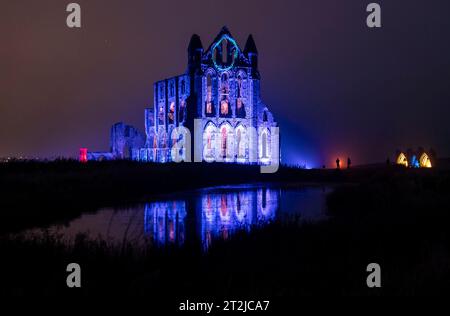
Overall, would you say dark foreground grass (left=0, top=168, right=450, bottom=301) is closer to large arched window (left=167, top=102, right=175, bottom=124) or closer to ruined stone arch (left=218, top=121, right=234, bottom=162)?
ruined stone arch (left=218, top=121, right=234, bottom=162)

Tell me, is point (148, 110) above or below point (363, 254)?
above

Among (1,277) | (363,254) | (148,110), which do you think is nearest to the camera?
(1,277)

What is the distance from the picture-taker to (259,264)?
33.4 feet

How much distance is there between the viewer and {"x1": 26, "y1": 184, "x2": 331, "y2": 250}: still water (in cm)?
1557

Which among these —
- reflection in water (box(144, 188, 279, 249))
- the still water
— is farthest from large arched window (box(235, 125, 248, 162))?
reflection in water (box(144, 188, 279, 249))

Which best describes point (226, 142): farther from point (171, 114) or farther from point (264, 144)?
point (171, 114)

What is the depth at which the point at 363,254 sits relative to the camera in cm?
1108

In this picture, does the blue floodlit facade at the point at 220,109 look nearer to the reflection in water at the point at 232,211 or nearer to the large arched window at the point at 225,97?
the large arched window at the point at 225,97

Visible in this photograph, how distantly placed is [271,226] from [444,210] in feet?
19.6

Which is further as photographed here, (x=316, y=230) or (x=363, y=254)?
(x=316, y=230)

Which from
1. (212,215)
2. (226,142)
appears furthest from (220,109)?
(212,215)
